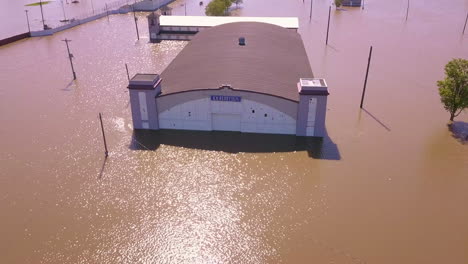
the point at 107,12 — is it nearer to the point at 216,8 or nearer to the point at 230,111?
the point at 216,8

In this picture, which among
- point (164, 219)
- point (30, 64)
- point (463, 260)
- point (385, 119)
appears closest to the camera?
point (463, 260)

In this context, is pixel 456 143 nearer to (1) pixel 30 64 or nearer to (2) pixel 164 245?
(2) pixel 164 245

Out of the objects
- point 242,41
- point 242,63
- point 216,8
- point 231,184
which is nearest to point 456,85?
point 242,63

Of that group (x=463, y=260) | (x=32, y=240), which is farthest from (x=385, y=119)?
(x=32, y=240)

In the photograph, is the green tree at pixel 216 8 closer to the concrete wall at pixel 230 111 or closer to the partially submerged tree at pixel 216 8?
the partially submerged tree at pixel 216 8

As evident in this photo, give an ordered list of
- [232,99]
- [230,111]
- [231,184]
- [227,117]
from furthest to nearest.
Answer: [227,117] < [230,111] < [232,99] < [231,184]

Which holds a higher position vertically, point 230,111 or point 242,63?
point 242,63
